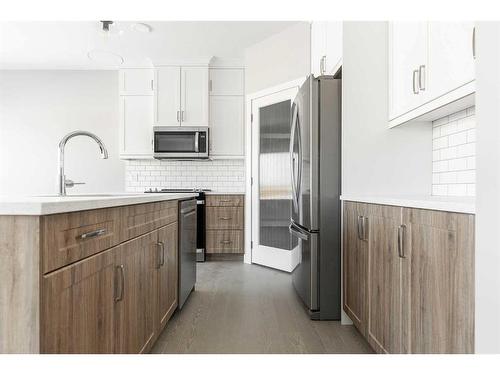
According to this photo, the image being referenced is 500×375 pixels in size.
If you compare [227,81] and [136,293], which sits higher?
[227,81]

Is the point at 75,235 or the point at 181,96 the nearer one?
the point at 75,235

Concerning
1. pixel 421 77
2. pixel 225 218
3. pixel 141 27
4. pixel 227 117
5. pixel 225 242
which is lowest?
pixel 225 242

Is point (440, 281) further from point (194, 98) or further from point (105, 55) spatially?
point (194, 98)

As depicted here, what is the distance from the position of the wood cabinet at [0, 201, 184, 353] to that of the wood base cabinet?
1080 mm

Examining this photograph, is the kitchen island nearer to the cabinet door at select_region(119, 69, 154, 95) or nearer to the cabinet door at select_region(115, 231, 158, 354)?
the cabinet door at select_region(115, 231, 158, 354)

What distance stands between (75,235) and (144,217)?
705 mm

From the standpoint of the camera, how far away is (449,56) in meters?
1.60

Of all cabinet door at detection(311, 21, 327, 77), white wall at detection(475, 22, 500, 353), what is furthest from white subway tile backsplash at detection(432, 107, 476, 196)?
cabinet door at detection(311, 21, 327, 77)

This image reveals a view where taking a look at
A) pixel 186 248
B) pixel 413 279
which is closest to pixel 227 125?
pixel 186 248

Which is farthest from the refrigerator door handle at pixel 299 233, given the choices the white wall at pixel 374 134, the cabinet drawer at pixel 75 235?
the cabinet drawer at pixel 75 235

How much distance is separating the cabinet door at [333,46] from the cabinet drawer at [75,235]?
6.37 ft

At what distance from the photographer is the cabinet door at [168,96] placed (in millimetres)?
4789

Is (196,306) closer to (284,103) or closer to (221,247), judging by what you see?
(221,247)

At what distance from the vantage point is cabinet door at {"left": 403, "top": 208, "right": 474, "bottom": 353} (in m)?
1.05
